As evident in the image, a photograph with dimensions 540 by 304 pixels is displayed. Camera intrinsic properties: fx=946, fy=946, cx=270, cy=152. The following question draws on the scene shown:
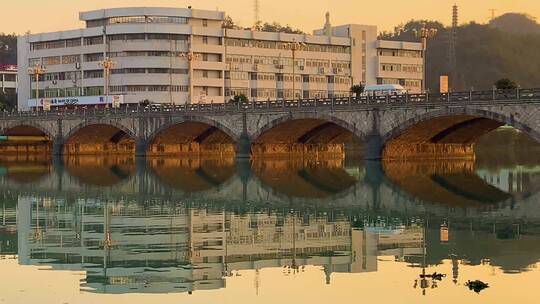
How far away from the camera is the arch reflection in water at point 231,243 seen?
2864cm

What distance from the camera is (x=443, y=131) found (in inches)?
3698

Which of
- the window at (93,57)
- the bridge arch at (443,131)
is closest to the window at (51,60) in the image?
the window at (93,57)

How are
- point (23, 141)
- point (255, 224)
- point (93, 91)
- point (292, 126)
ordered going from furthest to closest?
point (93, 91), point (23, 141), point (292, 126), point (255, 224)

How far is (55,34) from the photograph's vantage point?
170125 mm

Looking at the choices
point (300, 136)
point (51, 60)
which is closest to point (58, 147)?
point (300, 136)

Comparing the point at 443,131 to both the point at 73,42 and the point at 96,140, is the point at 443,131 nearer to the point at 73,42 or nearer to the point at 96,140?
the point at 96,140

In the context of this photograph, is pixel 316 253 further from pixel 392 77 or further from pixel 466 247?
pixel 392 77

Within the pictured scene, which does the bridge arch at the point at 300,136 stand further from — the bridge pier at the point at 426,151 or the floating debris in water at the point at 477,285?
the floating debris in water at the point at 477,285

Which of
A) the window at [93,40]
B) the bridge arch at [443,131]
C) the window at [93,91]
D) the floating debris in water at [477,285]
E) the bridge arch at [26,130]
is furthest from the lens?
the window at [93,91]

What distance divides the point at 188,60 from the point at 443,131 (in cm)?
6314

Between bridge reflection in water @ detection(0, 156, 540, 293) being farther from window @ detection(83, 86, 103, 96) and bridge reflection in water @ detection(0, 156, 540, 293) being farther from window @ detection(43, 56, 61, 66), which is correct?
window @ detection(43, 56, 61, 66)

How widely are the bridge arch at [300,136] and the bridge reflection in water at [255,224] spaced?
24015mm

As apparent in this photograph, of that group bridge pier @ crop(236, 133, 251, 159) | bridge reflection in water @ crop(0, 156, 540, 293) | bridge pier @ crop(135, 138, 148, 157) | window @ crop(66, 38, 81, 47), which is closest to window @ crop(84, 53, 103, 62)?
window @ crop(66, 38, 81, 47)

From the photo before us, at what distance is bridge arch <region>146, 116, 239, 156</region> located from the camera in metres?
113
